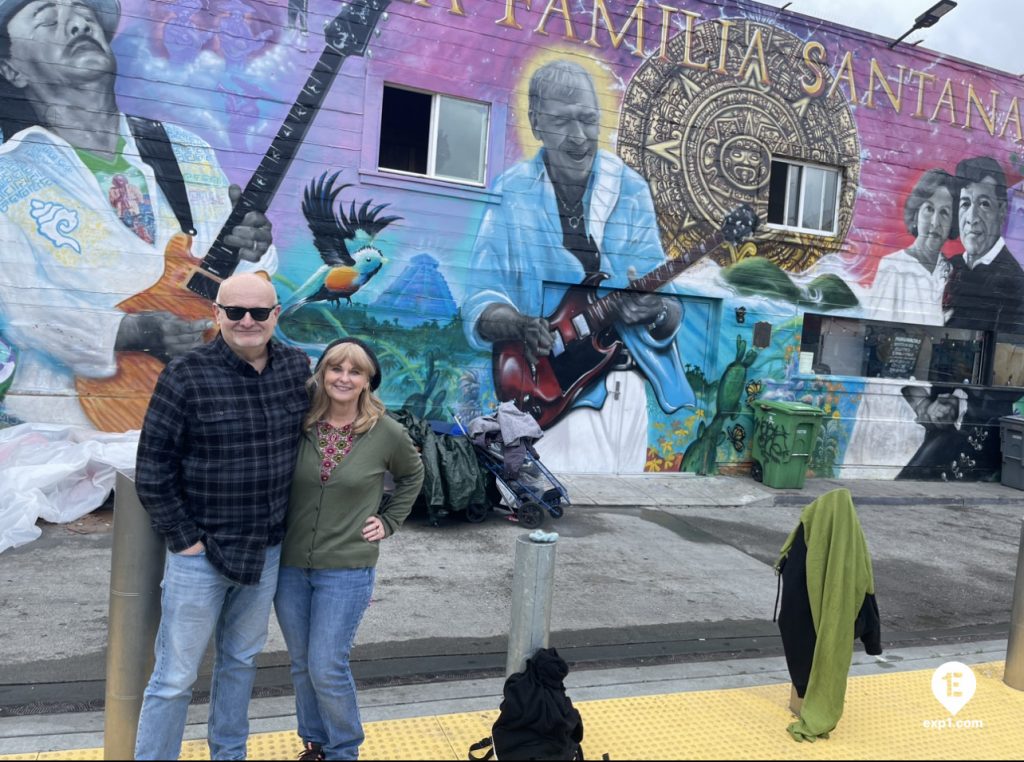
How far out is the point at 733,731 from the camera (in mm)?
3787

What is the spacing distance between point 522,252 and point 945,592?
20.0ft

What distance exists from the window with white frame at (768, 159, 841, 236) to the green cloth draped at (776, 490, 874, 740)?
29.1 ft

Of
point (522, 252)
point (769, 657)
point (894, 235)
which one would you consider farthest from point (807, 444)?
point (769, 657)

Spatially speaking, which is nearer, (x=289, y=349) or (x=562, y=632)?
(x=289, y=349)

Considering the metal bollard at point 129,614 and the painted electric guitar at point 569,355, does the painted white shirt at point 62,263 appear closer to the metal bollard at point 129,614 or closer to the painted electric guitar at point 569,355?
the painted electric guitar at point 569,355

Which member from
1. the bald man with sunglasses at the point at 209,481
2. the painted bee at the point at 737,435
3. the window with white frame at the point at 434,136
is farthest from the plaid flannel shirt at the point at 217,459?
the painted bee at the point at 737,435

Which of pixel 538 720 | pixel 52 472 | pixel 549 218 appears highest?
pixel 549 218

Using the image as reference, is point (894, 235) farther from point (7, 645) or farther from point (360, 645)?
point (7, 645)

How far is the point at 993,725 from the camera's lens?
13.2 ft

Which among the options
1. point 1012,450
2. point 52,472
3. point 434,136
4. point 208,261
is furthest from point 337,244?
point 1012,450

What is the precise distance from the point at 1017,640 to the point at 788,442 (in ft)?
20.2

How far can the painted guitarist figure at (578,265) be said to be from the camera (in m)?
9.90

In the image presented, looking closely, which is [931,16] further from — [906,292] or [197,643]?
[197,643]

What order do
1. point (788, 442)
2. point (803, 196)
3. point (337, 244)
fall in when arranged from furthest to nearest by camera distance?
point (803, 196) < point (788, 442) < point (337, 244)
